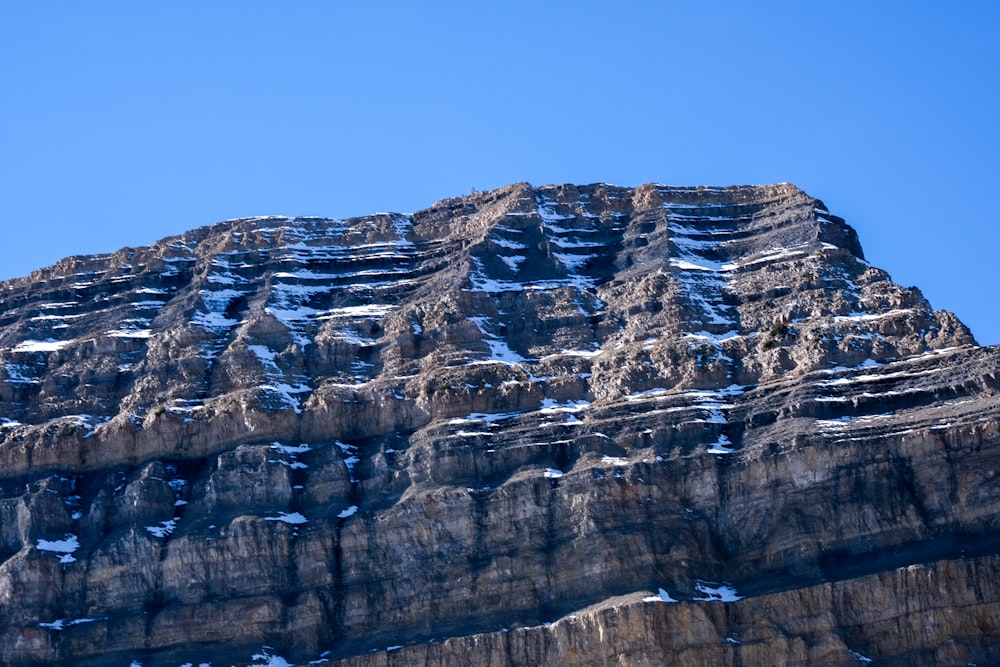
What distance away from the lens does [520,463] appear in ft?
412

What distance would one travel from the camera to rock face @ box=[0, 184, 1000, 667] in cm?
11319

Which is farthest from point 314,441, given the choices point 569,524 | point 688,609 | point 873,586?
point 873,586

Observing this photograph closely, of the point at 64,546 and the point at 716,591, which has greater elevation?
the point at 64,546

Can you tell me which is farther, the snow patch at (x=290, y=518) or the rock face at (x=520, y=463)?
the snow patch at (x=290, y=518)

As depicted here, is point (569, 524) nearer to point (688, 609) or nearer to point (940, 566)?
point (688, 609)

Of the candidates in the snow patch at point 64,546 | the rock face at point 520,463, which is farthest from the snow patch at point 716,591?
the snow patch at point 64,546

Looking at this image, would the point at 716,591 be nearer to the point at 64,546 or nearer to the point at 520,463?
the point at 520,463

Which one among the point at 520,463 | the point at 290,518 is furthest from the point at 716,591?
the point at 290,518

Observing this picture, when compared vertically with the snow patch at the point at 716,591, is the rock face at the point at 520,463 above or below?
above

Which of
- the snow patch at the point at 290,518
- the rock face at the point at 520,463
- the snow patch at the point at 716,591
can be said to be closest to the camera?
the snow patch at the point at 716,591

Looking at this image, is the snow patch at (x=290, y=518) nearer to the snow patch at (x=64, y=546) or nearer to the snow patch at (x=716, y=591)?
the snow patch at (x=64, y=546)

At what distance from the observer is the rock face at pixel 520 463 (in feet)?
371

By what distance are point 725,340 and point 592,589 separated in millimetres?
27041

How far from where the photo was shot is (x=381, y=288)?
153 meters
